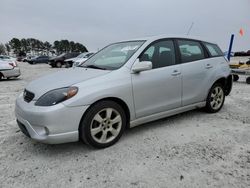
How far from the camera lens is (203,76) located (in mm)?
3982

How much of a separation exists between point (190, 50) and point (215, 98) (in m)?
1.19

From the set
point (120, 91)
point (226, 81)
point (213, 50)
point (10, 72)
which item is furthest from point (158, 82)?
point (10, 72)

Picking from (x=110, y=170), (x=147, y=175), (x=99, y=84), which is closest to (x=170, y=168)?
(x=147, y=175)

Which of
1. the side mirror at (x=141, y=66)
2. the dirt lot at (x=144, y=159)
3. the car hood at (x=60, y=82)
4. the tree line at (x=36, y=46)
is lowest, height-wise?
the tree line at (x=36, y=46)

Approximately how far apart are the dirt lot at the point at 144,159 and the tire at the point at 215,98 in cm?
57

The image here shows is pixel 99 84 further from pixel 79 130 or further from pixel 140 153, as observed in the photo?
pixel 140 153

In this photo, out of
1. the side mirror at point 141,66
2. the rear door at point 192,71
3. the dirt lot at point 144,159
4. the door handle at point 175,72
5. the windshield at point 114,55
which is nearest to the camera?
the dirt lot at point 144,159

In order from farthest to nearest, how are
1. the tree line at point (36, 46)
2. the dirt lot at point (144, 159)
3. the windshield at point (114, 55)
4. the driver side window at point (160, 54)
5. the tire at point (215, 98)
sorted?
the tree line at point (36, 46) < the tire at point (215, 98) < the driver side window at point (160, 54) < the windshield at point (114, 55) < the dirt lot at point (144, 159)

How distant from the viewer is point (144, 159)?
8.90 feet

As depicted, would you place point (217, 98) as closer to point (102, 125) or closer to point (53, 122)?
point (102, 125)

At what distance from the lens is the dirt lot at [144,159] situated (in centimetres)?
230

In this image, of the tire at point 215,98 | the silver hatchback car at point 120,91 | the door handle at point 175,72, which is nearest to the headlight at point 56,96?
the silver hatchback car at point 120,91

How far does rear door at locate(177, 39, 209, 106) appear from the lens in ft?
12.3

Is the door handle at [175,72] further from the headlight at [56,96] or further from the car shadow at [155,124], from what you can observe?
the headlight at [56,96]
